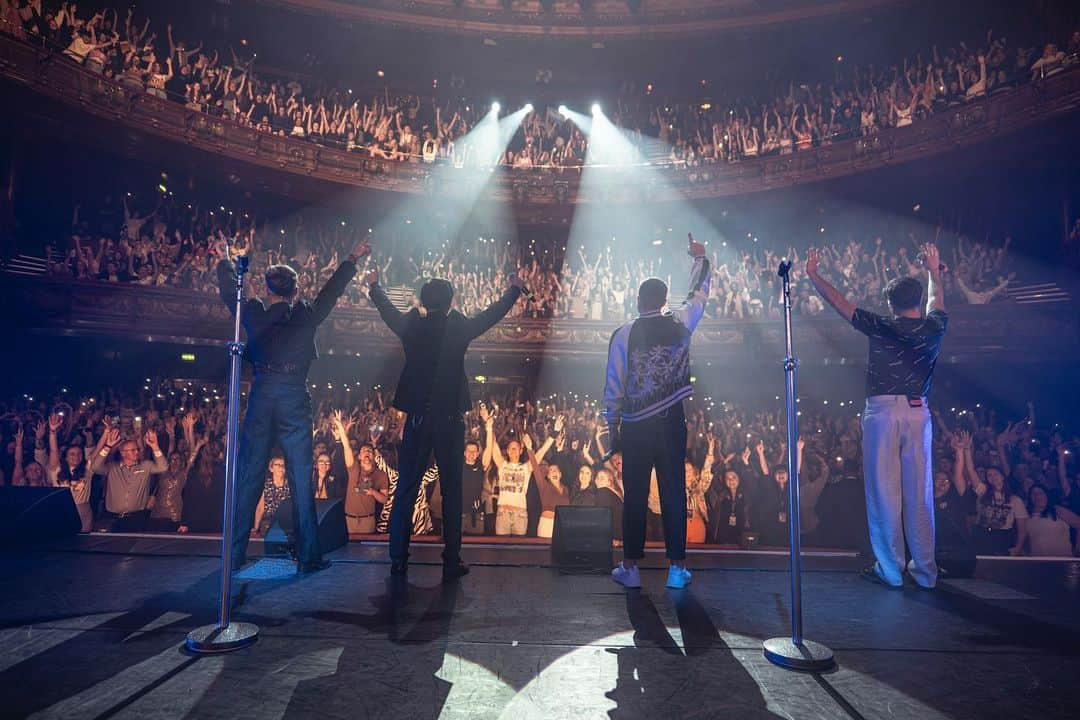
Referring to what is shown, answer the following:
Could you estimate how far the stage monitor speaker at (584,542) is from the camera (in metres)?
3.36

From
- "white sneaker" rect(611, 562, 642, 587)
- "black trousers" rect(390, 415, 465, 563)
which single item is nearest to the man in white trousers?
"white sneaker" rect(611, 562, 642, 587)

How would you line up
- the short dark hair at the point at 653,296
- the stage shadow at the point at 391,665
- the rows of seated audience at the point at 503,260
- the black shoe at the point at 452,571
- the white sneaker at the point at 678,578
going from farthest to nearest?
the rows of seated audience at the point at 503,260
the short dark hair at the point at 653,296
the black shoe at the point at 452,571
the white sneaker at the point at 678,578
the stage shadow at the point at 391,665

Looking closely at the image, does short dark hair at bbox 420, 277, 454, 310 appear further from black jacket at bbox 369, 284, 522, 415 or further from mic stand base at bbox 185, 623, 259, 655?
mic stand base at bbox 185, 623, 259, 655

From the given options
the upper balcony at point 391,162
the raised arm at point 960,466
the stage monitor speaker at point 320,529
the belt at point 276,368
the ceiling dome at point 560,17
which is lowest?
the stage monitor speaker at point 320,529

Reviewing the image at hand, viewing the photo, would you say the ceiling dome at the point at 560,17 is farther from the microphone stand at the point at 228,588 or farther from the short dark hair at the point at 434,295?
the microphone stand at the point at 228,588

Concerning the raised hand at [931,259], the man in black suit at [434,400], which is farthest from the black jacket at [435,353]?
the raised hand at [931,259]

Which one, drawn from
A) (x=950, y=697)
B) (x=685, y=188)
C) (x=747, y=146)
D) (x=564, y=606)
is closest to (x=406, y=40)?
(x=685, y=188)

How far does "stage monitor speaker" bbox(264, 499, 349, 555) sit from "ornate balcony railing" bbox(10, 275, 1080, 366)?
514 cm

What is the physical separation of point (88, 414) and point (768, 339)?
8.72 metres

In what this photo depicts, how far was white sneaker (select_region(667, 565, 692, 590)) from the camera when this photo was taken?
117 inches

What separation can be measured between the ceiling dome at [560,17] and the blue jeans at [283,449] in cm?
1039

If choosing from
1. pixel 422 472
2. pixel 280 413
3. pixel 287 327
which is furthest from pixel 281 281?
pixel 422 472

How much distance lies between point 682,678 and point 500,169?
34.5ft

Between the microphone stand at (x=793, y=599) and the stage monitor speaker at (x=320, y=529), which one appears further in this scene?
the stage monitor speaker at (x=320, y=529)
